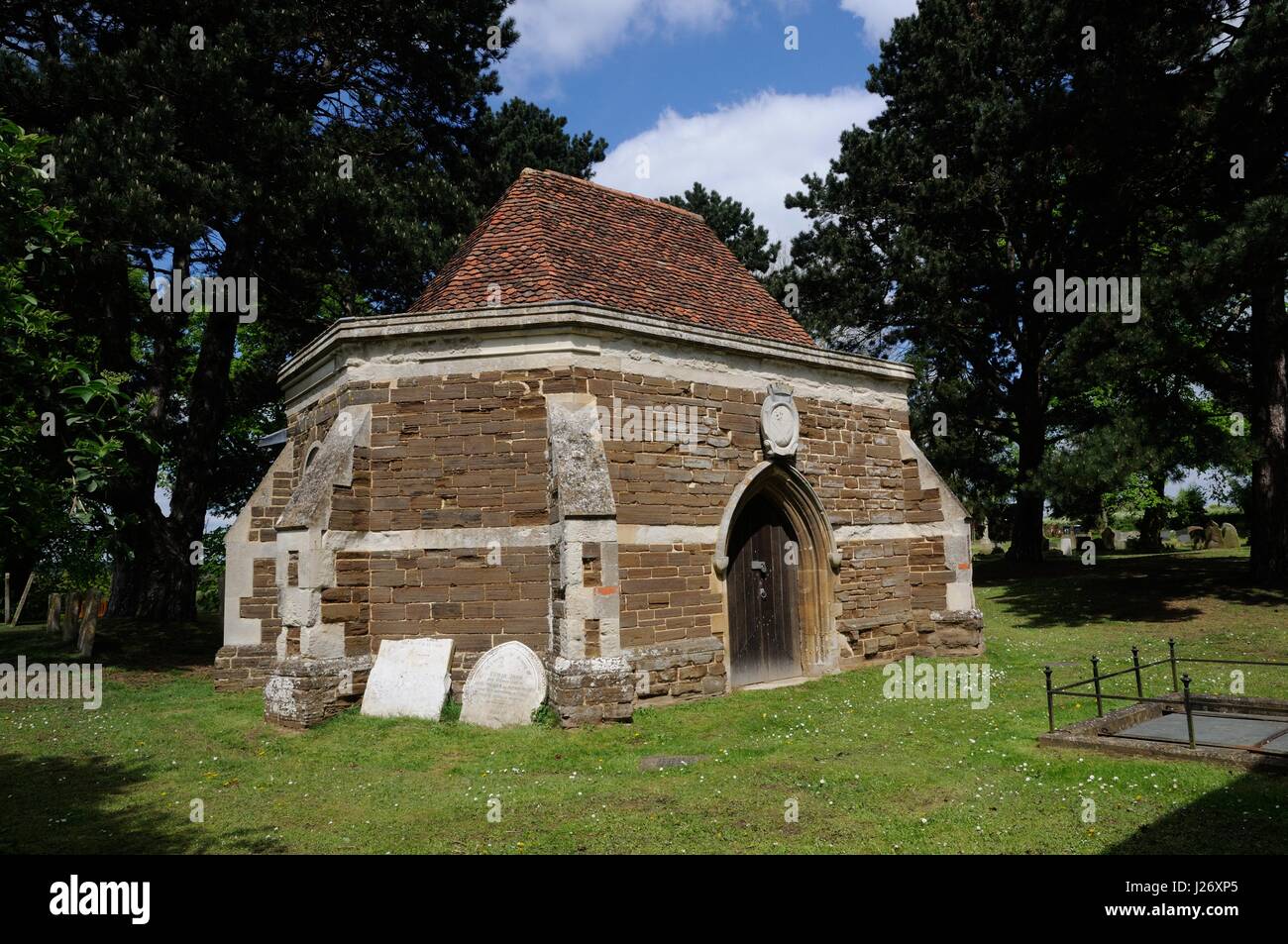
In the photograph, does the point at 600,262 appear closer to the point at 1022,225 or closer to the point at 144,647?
the point at 144,647

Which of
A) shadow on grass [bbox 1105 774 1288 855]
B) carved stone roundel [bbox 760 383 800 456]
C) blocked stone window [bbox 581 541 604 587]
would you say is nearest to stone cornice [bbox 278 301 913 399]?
carved stone roundel [bbox 760 383 800 456]

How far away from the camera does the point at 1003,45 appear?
2298cm

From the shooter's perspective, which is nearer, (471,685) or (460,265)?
(471,685)

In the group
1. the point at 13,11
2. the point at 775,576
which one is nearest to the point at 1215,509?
the point at 775,576

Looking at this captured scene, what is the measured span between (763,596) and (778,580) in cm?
44

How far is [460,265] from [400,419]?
366 centimetres

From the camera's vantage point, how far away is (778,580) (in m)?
12.8

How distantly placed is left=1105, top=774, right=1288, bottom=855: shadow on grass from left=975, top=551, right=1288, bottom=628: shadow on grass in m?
12.1

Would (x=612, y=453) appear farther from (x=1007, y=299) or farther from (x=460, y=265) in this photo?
(x=1007, y=299)

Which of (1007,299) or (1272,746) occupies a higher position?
(1007,299)

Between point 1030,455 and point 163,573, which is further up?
point 1030,455

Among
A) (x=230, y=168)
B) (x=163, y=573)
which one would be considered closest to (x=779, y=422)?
(x=230, y=168)

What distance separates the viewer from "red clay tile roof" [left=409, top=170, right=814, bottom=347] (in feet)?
40.5

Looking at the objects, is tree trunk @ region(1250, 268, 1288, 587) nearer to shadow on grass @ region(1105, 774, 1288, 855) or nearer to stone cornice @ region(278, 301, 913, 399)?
stone cornice @ region(278, 301, 913, 399)
